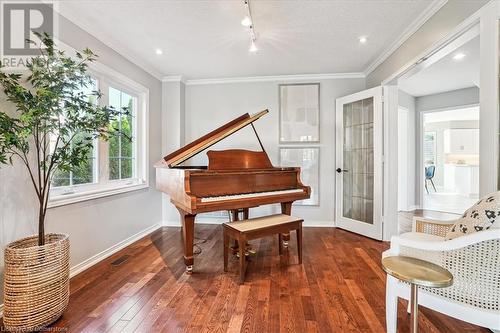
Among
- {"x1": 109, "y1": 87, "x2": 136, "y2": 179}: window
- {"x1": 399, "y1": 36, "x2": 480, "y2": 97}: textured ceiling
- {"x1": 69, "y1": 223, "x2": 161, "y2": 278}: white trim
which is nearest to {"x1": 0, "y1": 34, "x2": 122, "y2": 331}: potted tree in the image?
{"x1": 69, "y1": 223, "x2": 161, "y2": 278}: white trim

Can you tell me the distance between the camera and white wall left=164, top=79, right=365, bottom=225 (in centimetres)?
431

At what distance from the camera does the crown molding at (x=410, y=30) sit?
7.50 ft

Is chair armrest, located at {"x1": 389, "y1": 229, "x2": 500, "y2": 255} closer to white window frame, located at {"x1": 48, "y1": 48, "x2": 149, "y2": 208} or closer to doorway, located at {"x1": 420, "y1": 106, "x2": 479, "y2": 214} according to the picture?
white window frame, located at {"x1": 48, "y1": 48, "x2": 149, "y2": 208}

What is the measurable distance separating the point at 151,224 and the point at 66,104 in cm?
268

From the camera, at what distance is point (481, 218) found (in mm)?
1352

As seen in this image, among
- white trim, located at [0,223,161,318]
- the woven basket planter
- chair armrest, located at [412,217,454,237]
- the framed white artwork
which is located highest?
the framed white artwork

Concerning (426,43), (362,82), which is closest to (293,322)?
(426,43)

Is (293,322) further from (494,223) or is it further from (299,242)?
(494,223)

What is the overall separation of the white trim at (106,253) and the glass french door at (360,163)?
321 centimetres

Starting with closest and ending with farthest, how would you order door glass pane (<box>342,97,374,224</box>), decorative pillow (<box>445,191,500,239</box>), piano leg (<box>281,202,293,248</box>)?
1. decorative pillow (<box>445,191,500,239</box>)
2. piano leg (<box>281,202,293,248</box>)
3. door glass pane (<box>342,97,374,224</box>)

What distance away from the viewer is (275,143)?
4418mm

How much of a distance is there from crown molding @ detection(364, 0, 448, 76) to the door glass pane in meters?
0.55

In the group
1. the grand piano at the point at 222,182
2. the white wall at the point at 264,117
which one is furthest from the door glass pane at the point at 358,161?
the grand piano at the point at 222,182

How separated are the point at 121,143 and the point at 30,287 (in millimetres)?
2168
